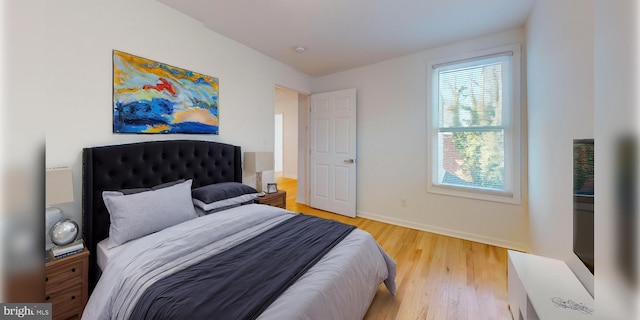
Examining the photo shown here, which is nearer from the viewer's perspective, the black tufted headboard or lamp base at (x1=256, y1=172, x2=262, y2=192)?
the black tufted headboard

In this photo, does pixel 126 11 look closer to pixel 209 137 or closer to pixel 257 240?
pixel 209 137

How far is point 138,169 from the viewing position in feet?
6.66

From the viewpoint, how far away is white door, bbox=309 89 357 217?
3.77 metres

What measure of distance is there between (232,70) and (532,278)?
10.4 feet

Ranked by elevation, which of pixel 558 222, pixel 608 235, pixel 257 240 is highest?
pixel 608 235

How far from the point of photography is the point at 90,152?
5.80ft

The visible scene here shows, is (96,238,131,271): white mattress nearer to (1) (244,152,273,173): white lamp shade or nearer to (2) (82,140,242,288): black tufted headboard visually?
(2) (82,140,242,288): black tufted headboard

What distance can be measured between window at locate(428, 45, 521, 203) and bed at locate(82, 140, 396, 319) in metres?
1.75

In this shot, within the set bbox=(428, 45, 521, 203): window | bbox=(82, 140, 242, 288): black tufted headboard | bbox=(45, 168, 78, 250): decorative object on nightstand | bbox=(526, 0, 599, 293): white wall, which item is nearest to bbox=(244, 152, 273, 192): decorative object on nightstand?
bbox=(82, 140, 242, 288): black tufted headboard

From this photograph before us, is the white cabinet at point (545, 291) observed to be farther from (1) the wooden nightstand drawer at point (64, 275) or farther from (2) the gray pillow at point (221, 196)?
(1) the wooden nightstand drawer at point (64, 275)

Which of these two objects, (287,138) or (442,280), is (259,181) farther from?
(287,138)

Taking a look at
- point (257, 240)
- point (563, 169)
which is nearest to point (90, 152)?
point (257, 240)

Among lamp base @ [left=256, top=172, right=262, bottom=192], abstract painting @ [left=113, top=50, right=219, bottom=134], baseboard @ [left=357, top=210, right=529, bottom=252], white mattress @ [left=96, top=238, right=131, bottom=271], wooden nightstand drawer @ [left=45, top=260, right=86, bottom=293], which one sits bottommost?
baseboard @ [left=357, top=210, right=529, bottom=252]

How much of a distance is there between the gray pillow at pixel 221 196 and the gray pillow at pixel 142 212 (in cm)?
22
